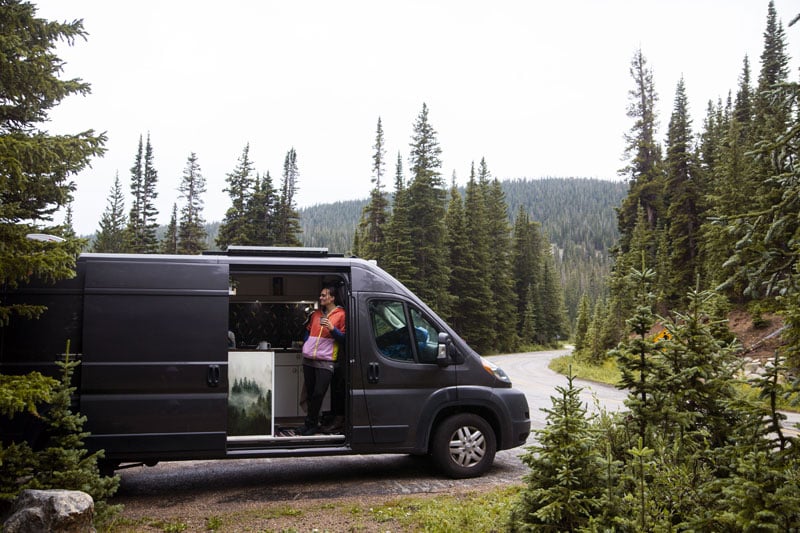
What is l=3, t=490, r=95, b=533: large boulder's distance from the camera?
485 cm

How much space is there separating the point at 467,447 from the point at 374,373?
1599 mm

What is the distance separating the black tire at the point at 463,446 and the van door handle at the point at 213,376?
2898 mm

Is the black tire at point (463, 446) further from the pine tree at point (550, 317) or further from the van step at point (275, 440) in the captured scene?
the pine tree at point (550, 317)

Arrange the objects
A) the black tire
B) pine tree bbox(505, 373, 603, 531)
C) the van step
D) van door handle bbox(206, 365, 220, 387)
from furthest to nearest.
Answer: the black tire → the van step → van door handle bbox(206, 365, 220, 387) → pine tree bbox(505, 373, 603, 531)

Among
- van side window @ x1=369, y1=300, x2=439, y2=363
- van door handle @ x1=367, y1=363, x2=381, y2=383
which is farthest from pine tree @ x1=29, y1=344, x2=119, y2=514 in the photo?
van side window @ x1=369, y1=300, x2=439, y2=363

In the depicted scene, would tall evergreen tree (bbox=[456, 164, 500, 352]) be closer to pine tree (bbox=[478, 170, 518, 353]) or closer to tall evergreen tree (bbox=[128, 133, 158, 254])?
pine tree (bbox=[478, 170, 518, 353])

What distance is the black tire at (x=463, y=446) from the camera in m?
7.92

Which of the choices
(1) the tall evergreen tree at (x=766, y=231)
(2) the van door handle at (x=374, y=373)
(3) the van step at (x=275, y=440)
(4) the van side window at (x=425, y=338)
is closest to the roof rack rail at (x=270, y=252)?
(4) the van side window at (x=425, y=338)

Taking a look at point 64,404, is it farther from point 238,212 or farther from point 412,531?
point 238,212

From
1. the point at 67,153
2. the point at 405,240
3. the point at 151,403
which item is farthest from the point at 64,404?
the point at 405,240

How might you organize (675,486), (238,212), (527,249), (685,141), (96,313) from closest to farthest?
(675,486) < (96,313) < (685,141) < (238,212) < (527,249)

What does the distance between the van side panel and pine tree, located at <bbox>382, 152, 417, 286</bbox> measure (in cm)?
3527

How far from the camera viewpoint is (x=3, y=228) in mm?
5602

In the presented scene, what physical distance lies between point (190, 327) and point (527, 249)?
64.1 metres
